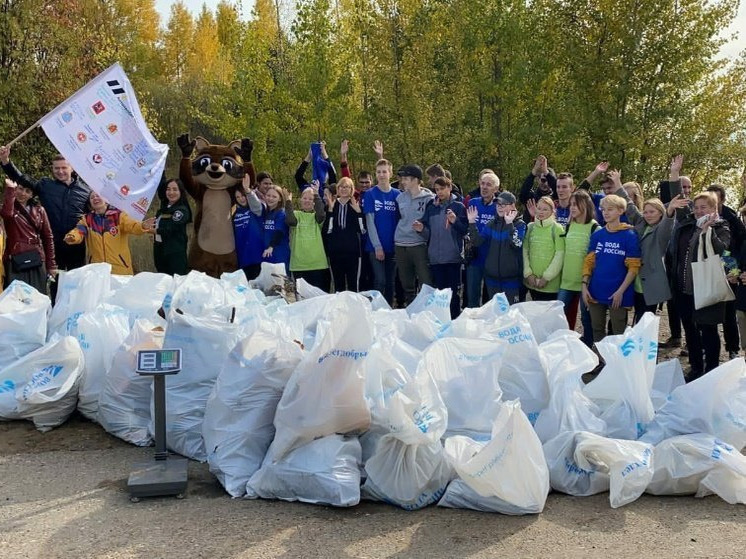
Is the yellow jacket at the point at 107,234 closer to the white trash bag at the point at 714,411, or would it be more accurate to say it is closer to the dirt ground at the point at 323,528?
the dirt ground at the point at 323,528

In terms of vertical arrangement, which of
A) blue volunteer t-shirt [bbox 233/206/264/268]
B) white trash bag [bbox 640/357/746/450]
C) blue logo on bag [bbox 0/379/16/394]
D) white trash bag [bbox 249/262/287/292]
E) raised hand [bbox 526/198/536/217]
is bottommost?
blue logo on bag [bbox 0/379/16/394]

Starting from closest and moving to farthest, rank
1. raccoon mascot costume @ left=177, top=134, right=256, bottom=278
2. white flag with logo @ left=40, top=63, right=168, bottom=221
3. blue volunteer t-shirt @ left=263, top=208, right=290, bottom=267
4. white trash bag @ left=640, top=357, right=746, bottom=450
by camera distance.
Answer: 1. white trash bag @ left=640, top=357, right=746, bottom=450
2. white flag with logo @ left=40, top=63, right=168, bottom=221
3. blue volunteer t-shirt @ left=263, top=208, right=290, bottom=267
4. raccoon mascot costume @ left=177, top=134, right=256, bottom=278

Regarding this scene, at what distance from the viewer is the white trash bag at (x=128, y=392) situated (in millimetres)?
4949

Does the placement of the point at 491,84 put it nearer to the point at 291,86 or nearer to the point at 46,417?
the point at 291,86

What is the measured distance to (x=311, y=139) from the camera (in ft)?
55.4

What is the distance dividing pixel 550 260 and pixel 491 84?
31.3 ft

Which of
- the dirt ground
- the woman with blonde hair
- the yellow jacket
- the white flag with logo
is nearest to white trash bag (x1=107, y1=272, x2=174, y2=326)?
the white flag with logo

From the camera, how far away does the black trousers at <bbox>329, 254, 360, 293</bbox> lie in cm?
830

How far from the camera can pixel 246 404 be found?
4281 mm

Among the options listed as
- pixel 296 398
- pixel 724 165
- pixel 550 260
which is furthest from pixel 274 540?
pixel 724 165

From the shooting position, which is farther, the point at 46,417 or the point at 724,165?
the point at 724,165

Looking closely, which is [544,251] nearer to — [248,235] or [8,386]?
[248,235]

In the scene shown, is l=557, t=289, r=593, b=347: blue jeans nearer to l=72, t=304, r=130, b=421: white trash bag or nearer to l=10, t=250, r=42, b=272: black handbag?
l=72, t=304, r=130, b=421: white trash bag

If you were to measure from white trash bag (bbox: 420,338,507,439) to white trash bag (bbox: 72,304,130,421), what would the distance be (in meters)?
2.31
